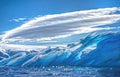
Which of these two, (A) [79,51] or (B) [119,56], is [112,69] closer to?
(B) [119,56]

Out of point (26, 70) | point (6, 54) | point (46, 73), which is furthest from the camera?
point (6, 54)

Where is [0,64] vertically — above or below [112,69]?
above

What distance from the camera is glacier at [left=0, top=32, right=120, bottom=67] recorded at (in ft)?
370

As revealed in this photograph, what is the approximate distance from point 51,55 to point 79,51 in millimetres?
6350

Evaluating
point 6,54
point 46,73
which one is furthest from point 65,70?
point 6,54

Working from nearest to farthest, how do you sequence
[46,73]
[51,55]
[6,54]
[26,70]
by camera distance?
[46,73], [26,70], [51,55], [6,54]

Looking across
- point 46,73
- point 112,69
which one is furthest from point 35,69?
point 112,69

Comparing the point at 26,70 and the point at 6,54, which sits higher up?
the point at 6,54

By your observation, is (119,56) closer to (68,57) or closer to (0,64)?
(68,57)

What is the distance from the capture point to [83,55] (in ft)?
378

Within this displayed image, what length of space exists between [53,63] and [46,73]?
1399 centimetres

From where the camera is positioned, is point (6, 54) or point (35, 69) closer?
point (35, 69)

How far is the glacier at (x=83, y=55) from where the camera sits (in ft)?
370

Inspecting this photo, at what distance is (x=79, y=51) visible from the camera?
393ft
